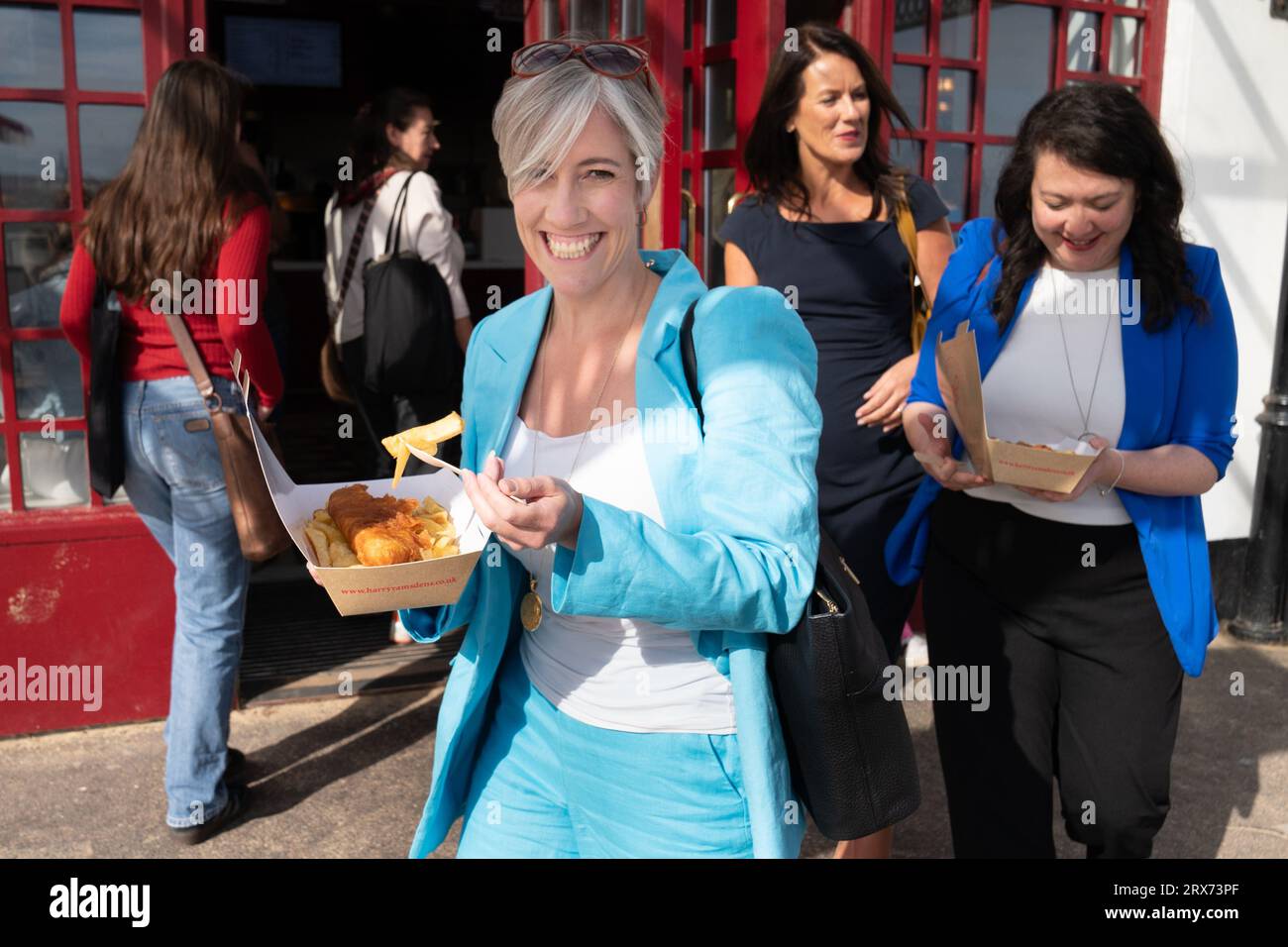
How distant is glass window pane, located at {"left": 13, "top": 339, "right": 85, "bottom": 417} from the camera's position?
432cm

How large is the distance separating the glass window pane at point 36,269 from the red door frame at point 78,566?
2cm

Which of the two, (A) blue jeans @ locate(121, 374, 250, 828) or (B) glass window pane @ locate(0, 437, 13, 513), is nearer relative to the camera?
(A) blue jeans @ locate(121, 374, 250, 828)

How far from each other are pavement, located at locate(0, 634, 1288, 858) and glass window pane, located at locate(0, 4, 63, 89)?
2.23 meters

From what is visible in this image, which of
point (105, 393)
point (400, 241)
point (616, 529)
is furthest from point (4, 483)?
point (616, 529)

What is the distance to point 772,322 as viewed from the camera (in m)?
1.83

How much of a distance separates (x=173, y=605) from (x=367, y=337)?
1300 mm

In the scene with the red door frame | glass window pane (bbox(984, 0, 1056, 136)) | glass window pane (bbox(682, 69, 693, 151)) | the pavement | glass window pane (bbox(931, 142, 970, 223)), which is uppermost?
glass window pane (bbox(984, 0, 1056, 136))

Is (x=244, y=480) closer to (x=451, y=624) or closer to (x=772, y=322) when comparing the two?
(x=451, y=624)

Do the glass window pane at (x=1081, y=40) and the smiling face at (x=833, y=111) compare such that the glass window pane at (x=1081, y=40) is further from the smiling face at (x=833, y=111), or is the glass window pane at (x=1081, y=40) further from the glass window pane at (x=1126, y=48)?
the smiling face at (x=833, y=111)

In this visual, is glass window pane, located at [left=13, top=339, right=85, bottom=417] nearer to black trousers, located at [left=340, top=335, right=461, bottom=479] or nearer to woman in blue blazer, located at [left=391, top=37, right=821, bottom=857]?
black trousers, located at [left=340, top=335, right=461, bottom=479]

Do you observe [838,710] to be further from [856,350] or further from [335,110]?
[335,110]

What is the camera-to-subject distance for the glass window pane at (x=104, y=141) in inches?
167

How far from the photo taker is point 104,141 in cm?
426

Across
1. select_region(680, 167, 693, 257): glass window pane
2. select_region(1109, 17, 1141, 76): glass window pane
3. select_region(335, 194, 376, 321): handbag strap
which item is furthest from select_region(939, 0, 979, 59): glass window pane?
select_region(335, 194, 376, 321): handbag strap
